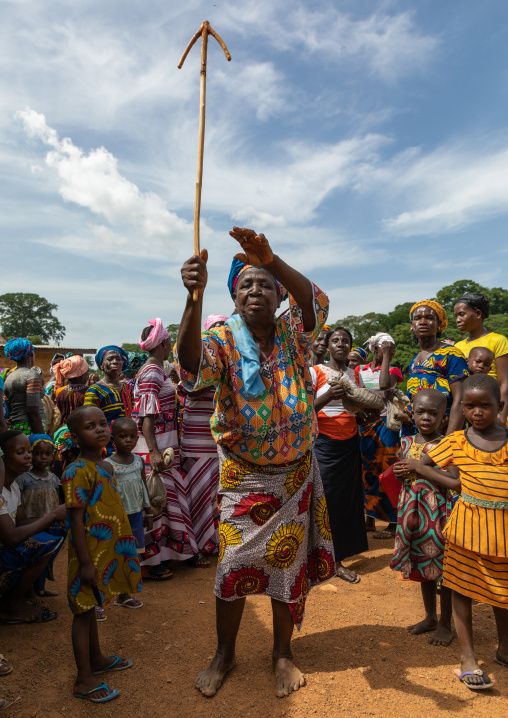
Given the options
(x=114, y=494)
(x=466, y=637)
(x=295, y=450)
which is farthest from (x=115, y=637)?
(x=466, y=637)

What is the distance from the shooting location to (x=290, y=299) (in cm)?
298

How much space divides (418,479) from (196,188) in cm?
242

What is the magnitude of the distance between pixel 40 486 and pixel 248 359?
2550 mm

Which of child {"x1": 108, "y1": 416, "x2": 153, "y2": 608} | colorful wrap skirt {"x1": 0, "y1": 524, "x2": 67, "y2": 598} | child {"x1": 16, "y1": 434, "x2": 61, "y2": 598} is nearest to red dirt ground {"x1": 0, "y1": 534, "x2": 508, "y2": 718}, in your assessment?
colorful wrap skirt {"x1": 0, "y1": 524, "x2": 67, "y2": 598}

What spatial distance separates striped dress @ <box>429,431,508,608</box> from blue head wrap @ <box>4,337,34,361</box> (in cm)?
427

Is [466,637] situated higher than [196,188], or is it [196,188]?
[196,188]

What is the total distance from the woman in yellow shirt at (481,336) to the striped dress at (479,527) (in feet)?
5.86

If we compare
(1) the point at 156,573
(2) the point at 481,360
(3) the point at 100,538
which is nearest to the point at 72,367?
(1) the point at 156,573

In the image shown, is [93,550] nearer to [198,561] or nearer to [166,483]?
[166,483]

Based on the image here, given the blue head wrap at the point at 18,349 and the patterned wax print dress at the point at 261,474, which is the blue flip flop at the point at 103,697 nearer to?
the patterned wax print dress at the point at 261,474

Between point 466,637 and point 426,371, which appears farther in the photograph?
point 426,371

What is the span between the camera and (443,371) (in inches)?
158

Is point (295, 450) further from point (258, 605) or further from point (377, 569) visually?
point (377, 569)

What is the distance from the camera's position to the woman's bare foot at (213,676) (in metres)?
2.74
